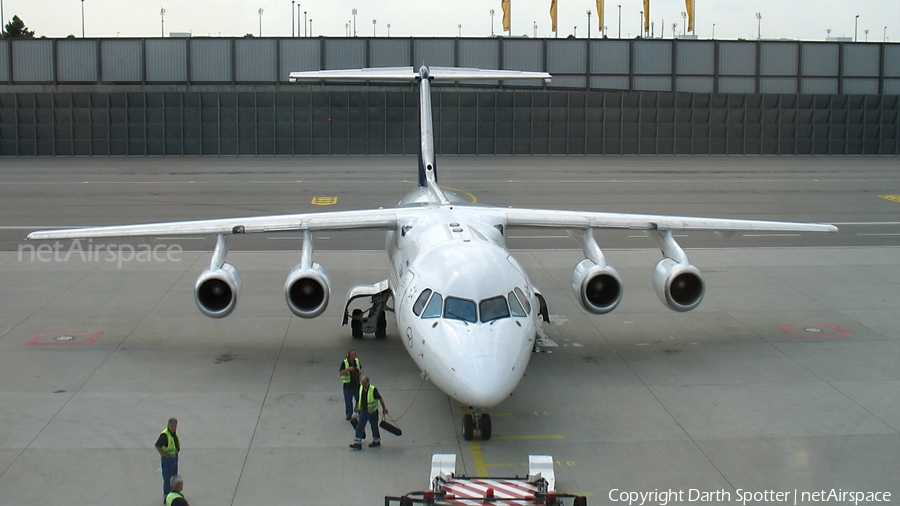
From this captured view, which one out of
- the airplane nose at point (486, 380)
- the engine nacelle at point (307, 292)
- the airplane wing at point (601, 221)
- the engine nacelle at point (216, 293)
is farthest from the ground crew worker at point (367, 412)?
the airplane wing at point (601, 221)

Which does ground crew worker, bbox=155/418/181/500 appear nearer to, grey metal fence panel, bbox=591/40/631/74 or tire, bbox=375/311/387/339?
tire, bbox=375/311/387/339

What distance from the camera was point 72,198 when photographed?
1687 inches

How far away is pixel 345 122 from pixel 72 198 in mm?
27734

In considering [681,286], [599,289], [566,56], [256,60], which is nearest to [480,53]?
[566,56]

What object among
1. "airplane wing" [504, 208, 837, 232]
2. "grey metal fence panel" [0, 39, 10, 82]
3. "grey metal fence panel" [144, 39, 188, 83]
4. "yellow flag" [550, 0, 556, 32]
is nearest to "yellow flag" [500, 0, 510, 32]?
"yellow flag" [550, 0, 556, 32]

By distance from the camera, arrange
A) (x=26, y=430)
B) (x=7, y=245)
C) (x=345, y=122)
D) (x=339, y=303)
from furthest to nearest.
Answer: (x=345, y=122), (x=7, y=245), (x=339, y=303), (x=26, y=430)

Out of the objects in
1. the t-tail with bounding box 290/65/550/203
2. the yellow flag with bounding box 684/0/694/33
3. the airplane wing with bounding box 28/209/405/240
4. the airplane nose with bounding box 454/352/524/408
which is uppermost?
the yellow flag with bounding box 684/0/694/33

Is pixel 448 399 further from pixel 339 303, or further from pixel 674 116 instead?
pixel 674 116

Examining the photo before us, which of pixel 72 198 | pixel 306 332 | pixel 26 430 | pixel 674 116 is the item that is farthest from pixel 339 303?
pixel 674 116

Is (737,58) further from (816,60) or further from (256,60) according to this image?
(256,60)

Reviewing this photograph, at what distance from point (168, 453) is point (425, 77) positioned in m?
13.8

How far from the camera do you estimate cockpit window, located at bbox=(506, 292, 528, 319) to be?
548 inches

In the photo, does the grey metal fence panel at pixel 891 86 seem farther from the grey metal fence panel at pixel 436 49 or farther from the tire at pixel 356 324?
the tire at pixel 356 324

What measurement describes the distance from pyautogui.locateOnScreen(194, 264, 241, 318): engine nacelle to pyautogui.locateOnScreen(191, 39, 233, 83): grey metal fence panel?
190 feet
